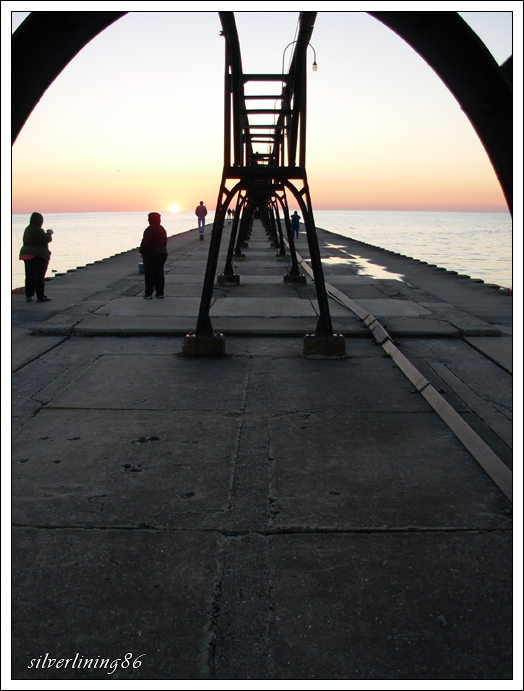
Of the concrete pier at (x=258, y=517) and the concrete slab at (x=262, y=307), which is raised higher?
the concrete slab at (x=262, y=307)

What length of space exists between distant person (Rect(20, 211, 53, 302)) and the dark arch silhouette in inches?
291

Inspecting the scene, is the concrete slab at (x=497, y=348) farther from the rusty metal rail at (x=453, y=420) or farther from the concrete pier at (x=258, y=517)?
the rusty metal rail at (x=453, y=420)

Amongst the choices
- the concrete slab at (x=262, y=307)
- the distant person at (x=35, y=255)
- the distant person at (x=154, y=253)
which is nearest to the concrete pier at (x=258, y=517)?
the concrete slab at (x=262, y=307)

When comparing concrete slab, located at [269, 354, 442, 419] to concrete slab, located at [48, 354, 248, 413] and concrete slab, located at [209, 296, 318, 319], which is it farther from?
concrete slab, located at [209, 296, 318, 319]

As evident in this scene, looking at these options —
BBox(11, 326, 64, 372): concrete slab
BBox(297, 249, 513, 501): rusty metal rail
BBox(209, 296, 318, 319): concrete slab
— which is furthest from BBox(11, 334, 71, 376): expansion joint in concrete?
BBox(297, 249, 513, 501): rusty metal rail

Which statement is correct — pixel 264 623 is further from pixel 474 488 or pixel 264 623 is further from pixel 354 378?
pixel 354 378

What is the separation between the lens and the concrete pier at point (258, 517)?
2.20 m

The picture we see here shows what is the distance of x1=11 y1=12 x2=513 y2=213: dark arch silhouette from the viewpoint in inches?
106

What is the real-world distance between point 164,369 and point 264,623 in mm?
4063

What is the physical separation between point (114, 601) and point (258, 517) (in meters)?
0.97

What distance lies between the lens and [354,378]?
229 inches

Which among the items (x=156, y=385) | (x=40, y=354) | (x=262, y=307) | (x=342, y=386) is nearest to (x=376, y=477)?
(x=342, y=386)

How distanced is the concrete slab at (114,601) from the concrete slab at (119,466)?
0.76ft

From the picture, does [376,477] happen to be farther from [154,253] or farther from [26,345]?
[154,253]
